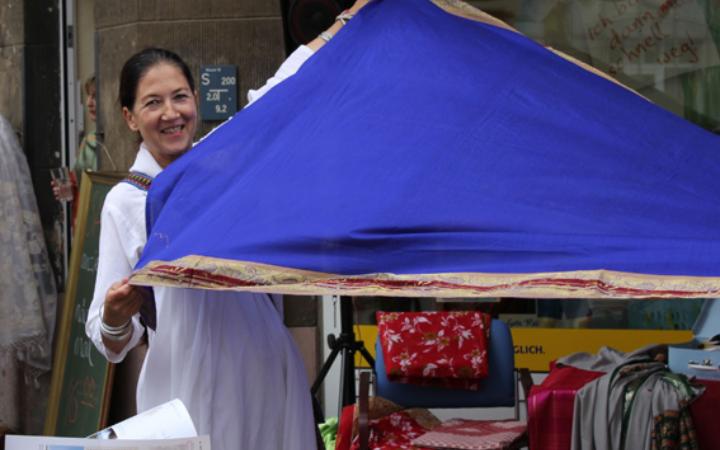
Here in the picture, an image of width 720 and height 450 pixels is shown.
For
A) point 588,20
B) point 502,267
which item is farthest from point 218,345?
point 588,20

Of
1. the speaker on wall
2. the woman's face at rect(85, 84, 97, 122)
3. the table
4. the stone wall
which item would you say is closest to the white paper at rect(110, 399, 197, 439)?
the table

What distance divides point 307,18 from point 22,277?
281cm

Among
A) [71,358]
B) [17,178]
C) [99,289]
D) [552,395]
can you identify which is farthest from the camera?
[17,178]

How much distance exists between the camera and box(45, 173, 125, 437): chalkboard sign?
732cm

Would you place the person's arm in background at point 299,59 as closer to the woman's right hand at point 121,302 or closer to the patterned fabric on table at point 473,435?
the woman's right hand at point 121,302

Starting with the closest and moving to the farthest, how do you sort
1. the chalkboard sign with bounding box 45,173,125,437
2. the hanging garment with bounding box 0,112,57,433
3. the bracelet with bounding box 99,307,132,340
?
the bracelet with bounding box 99,307,132,340 → the chalkboard sign with bounding box 45,173,125,437 → the hanging garment with bounding box 0,112,57,433

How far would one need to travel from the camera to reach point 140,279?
3.40m

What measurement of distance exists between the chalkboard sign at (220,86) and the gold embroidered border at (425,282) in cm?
434

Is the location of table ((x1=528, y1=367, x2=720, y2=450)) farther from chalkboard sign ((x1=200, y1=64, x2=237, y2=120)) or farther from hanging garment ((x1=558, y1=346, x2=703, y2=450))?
chalkboard sign ((x1=200, y1=64, x2=237, y2=120))

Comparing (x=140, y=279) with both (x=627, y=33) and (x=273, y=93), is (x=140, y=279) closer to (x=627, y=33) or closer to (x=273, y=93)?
(x=273, y=93)

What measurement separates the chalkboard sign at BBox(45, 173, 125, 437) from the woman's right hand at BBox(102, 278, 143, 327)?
3.65 meters

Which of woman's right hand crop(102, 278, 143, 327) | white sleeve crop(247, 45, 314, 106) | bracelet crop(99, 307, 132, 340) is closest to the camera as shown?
woman's right hand crop(102, 278, 143, 327)

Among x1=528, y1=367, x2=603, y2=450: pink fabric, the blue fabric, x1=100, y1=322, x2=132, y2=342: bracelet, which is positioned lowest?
x1=528, y1=367, x2=603, y2=450: pink fabric

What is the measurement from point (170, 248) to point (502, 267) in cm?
83
